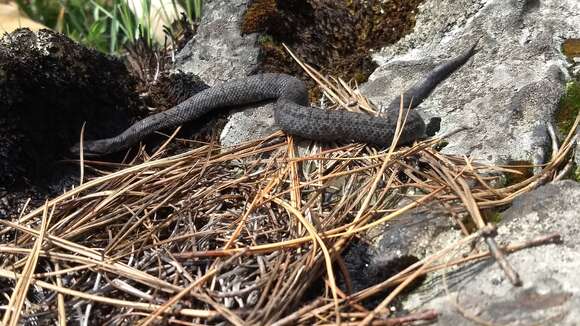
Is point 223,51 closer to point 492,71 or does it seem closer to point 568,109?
point 492,71

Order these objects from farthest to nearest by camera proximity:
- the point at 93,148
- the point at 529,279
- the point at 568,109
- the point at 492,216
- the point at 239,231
A: 1. the point at 93,148
2. the point at 568,109
3. the point at 239,231
4. the point at 492,216
5. the point at 529,279

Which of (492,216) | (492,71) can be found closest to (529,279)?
(492,216)

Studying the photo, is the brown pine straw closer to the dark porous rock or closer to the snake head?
the snake head

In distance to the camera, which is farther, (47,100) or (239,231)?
(47,100)

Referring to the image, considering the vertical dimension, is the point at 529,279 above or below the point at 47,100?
below

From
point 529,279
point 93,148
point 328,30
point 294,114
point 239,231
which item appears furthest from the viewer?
point 328,30

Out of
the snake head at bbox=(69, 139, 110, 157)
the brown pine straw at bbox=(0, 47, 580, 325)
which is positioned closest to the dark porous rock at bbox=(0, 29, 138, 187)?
the snake head at bbox=(69, 139, 110, 157)

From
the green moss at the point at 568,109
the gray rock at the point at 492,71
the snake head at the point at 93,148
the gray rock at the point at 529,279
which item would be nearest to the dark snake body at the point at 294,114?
the snake head at the point at 93,148
